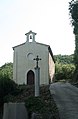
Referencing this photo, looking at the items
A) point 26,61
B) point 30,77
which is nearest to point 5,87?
point 30,77

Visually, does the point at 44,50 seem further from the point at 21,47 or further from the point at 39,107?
the point at 39,107

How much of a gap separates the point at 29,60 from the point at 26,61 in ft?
1.53

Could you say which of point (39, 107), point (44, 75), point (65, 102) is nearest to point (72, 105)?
point (65, 102)

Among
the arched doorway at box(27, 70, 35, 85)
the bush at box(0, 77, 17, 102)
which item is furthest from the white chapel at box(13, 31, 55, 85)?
the bush at box(0, 77, 17, 102)

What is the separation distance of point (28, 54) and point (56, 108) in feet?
95.9

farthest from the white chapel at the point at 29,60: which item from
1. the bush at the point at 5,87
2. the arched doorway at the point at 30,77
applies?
the bush at the point at 5,87

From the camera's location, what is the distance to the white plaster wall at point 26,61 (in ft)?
147

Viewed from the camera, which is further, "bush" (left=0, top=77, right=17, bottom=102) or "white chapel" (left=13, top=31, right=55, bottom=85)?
"white chapel" (left=13, top=31, right=55, bottom=85)

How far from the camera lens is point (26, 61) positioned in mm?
45781

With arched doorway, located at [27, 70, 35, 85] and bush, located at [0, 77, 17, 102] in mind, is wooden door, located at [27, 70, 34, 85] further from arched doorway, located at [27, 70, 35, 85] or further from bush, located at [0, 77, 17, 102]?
bush, located at [0, 77, 17, 102]

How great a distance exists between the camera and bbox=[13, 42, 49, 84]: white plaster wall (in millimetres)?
44938

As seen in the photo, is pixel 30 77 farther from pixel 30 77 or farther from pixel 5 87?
pixel 5 87

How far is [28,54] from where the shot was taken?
151 ft

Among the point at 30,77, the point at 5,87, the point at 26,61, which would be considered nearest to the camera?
the point at 5,87
